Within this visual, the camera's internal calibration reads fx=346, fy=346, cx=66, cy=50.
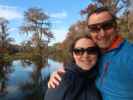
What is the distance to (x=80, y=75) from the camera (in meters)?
2.21

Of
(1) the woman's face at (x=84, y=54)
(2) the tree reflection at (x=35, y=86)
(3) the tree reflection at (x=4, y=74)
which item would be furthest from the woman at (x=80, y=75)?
(3) the tree reflection at (x=4, y=74)

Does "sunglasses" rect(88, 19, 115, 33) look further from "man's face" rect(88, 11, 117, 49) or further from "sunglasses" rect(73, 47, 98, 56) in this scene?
"sunglasses" rect(73, 47, 98, 56)

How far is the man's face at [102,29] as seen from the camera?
86.4 inches

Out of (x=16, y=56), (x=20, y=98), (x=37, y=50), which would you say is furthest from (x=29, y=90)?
(x=37, y=50)

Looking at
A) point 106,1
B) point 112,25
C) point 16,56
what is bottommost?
point 16,56

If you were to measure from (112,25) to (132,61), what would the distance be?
0.33 metres

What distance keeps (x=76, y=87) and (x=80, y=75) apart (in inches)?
4.1

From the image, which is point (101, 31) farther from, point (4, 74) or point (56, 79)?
point (4, 74)

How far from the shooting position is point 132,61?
199cm

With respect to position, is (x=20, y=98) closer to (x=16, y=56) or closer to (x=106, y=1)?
(x=16, y=56)

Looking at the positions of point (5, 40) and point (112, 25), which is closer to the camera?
point (112, 25)

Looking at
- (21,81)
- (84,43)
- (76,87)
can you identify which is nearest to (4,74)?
(21,81)

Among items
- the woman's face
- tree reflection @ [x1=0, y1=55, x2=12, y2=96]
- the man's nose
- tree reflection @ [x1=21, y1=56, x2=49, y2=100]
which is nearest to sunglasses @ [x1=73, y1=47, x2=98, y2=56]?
the woman's face

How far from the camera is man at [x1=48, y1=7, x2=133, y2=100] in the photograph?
2.00 metres
